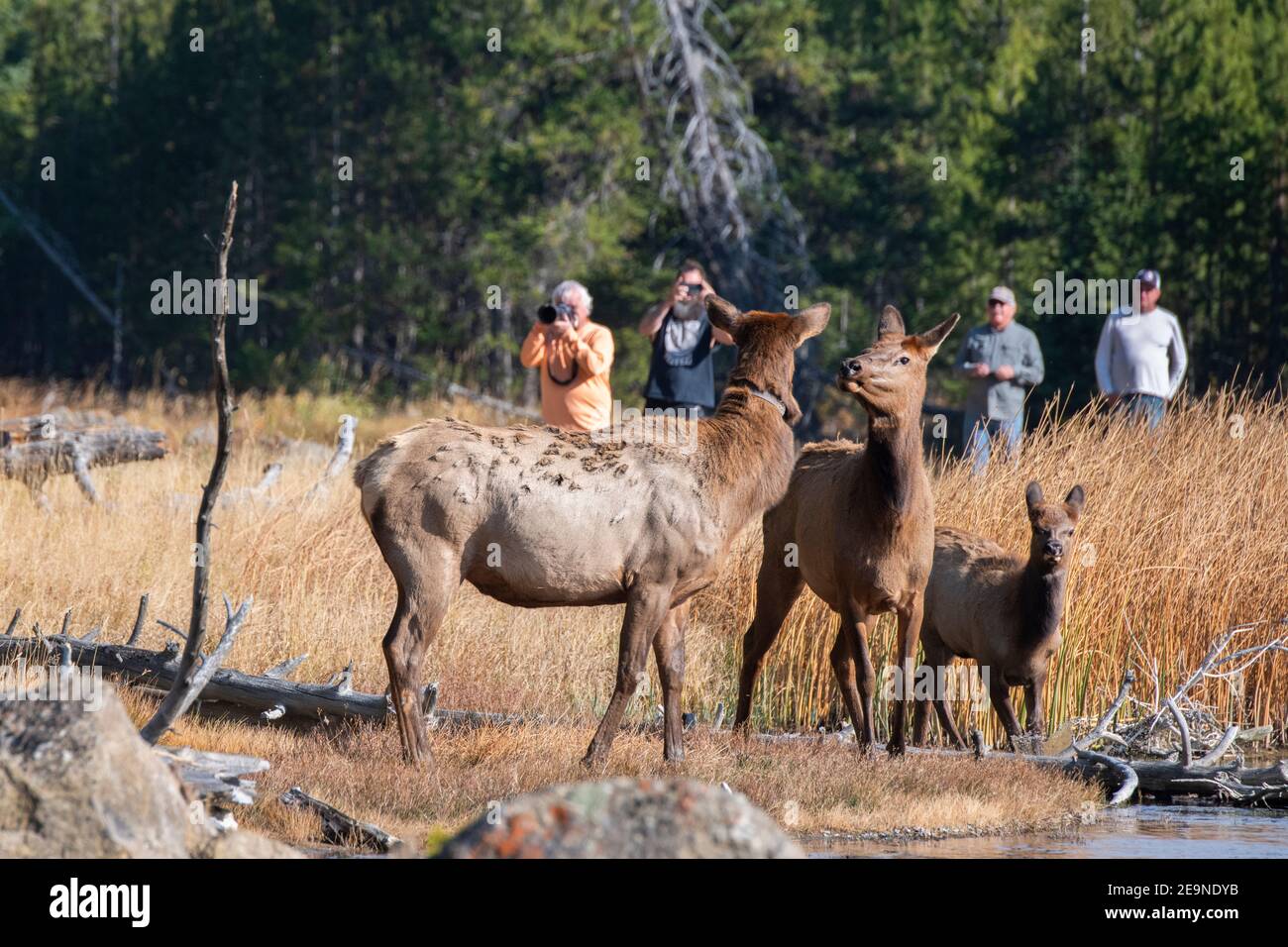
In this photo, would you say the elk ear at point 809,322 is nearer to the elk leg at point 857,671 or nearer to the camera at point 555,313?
the elk leg at point 857,671

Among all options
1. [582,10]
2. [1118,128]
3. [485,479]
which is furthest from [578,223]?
[485,479]

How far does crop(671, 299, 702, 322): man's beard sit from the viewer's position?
11.7m

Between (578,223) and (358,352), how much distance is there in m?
6.27

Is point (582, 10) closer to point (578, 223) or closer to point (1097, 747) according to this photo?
point (578, 223)

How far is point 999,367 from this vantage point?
14000mm

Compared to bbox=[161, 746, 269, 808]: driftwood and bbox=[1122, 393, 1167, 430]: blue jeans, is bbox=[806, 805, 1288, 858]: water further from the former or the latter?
bbox=[1122, 393, 1167, 430]: blue jeans

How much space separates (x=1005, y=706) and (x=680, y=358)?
341 cm

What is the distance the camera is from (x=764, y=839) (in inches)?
164

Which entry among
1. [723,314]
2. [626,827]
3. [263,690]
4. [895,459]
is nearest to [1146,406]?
[895,459]

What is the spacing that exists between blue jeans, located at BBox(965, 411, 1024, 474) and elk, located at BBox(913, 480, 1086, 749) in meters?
1.71

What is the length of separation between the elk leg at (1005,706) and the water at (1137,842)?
3.10 feet
